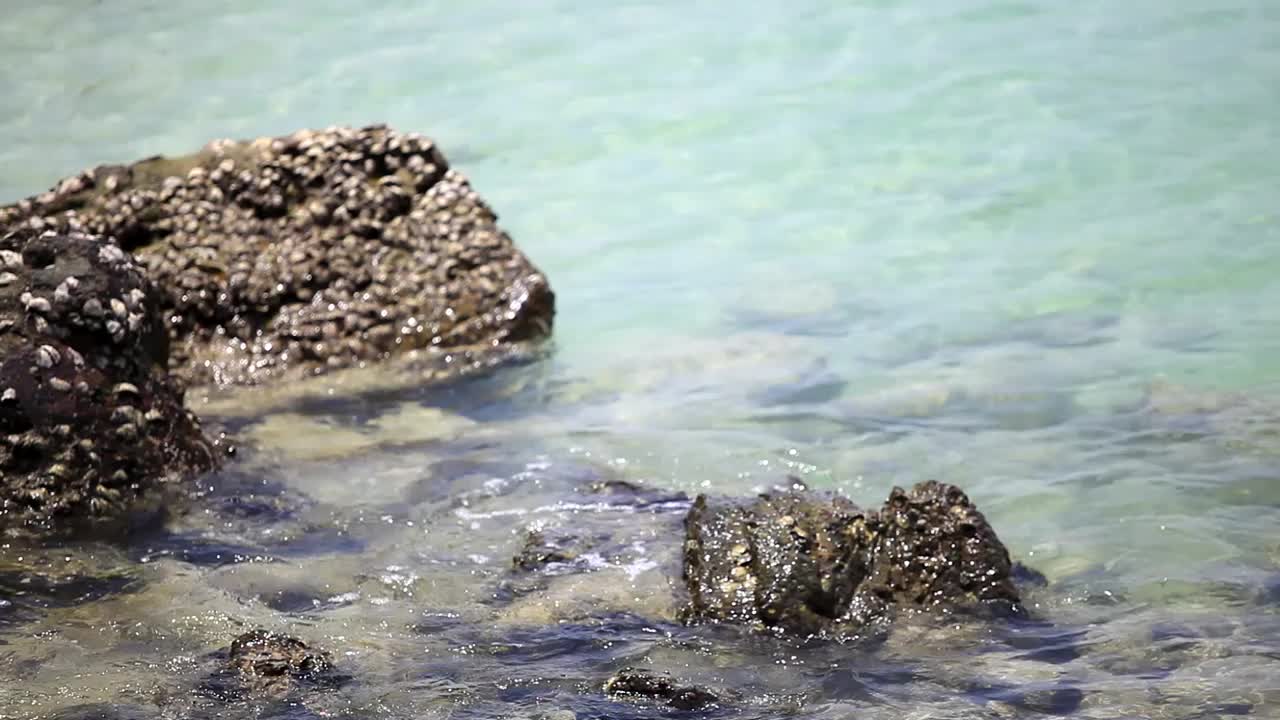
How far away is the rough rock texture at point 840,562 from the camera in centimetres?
430

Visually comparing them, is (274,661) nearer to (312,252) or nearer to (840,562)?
(840,562)

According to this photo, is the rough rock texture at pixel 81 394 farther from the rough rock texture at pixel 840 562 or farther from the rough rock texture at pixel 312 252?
the rough rock texture at pixel 840 562

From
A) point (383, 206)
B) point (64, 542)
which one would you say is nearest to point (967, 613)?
point (64, 542)

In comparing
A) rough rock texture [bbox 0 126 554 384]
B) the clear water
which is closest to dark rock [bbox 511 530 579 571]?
the clear water

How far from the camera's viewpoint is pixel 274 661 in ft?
12.3

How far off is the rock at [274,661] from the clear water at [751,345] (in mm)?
117

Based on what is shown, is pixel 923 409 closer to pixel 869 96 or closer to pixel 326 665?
pixel 326 665

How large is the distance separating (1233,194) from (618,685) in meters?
7.28

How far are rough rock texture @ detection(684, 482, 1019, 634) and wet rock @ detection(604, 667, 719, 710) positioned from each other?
560 millimetres

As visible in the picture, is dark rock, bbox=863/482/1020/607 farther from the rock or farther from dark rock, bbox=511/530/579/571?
the rock

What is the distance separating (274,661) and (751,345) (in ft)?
14.7

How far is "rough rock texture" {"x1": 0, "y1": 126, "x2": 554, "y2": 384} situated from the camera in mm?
7312

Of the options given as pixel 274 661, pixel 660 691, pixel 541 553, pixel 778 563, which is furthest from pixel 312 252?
pixel 660 691

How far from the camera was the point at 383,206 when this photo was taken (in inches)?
304
